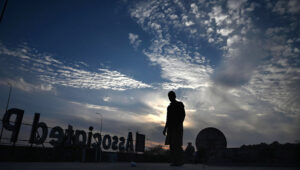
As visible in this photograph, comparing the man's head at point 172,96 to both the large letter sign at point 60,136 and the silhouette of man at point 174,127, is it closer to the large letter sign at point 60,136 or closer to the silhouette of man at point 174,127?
the silhouette of man at point 174,127

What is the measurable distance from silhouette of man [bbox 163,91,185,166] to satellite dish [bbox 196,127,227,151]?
19618mm

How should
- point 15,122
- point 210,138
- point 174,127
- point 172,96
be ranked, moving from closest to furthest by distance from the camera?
point 174,127 → point 172,96 → point 15,122 → point 210,138

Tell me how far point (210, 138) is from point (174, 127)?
22216 millimetres

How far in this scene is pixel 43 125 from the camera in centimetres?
1477

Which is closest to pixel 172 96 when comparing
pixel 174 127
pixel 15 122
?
pixel 174 127

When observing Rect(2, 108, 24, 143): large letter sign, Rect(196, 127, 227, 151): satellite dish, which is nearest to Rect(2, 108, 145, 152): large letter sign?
Rect(2, 108, 24, 143): large letter sign

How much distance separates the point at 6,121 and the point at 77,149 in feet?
18.5

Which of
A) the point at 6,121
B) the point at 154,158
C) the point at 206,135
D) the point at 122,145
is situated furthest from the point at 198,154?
the point at 6,121

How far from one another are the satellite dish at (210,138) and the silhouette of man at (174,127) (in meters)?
19.6

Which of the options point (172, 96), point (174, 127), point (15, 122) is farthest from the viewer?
point (15, 122)

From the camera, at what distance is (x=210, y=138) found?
26984 mm

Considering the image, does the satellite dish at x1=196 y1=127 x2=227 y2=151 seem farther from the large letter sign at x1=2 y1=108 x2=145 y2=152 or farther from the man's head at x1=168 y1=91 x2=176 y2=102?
the man's head at x1=168 y1=91 x2=176 y2=102

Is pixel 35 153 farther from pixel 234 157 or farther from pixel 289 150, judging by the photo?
pixel 289 150

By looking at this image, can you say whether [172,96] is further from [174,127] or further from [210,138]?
[210,138]
